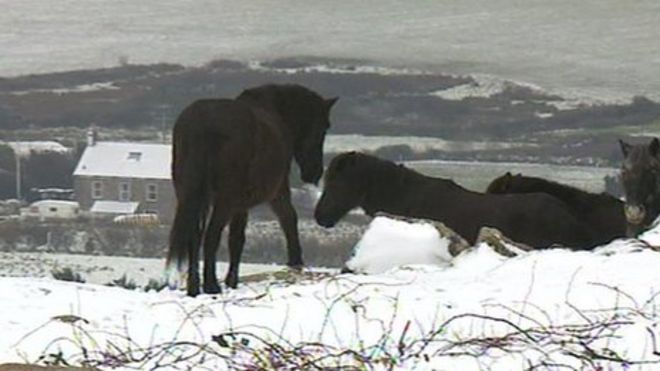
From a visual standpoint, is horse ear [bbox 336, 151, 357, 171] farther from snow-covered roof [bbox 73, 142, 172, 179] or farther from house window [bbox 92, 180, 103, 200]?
house window [bbox 92, 180, 103, 200]

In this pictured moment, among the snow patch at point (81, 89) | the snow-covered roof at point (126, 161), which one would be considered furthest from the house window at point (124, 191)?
the snow patch at point (81, 89)

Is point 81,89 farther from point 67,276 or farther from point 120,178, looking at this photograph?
point 67,276

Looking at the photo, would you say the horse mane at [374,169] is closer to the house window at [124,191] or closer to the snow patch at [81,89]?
the house window at [124,191]

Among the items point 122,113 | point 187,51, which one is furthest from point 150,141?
point 187,51

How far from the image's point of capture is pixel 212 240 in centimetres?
696

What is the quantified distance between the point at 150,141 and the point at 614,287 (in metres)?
14.0

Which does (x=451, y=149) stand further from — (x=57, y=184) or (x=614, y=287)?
(x=614, y=287)

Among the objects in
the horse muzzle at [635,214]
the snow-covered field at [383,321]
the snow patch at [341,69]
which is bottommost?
the horse muzzle at [635,214]

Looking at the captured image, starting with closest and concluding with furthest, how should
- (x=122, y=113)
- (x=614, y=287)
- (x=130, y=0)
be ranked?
1. (x=614, y=287)
2. (x=122, y=113)
3. (x=130, y=0)

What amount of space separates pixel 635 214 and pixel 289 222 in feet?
7.80

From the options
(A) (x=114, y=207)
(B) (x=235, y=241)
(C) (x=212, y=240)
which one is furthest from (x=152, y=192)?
(C) (x=212, y=240)

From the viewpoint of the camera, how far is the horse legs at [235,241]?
24.8 ft

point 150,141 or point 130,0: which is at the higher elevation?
point 130,0

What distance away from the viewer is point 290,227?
8.62 metres
